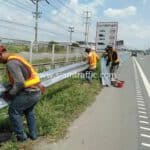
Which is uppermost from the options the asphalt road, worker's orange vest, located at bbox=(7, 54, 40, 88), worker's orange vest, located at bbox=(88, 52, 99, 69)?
worker's orange vest, located at bbox=(7, 54, 40, 88)

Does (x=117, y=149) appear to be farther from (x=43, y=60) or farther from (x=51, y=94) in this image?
(x=43, y=60)

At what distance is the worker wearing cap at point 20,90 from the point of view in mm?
5953

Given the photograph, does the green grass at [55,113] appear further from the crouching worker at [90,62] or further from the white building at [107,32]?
the white building at [107,32]

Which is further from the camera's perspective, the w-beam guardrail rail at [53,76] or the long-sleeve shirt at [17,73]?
the w-beam guardrail rail at [53,76]

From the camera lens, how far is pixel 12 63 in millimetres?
5914

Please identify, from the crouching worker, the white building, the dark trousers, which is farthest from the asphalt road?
the white building

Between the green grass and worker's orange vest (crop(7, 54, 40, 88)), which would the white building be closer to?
the green grass

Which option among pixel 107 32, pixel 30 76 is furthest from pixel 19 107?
pixel 107 32

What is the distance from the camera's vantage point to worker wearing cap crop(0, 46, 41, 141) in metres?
5.95

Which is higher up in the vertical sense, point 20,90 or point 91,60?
point 20,90

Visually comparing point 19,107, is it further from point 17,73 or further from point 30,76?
point 17,73

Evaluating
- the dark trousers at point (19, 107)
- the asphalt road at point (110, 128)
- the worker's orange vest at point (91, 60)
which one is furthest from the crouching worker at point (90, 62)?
the dark trousers at point (19, 107)

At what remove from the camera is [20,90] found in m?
6.19

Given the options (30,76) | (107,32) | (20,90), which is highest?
(107,32)
